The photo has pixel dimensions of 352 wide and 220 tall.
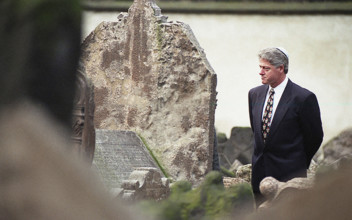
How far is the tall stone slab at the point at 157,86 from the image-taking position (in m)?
9.61

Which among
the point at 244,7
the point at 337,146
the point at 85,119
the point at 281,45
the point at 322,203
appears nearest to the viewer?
the point at 322,203

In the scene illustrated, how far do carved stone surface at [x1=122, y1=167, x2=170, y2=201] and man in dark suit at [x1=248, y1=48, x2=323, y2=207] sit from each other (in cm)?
134

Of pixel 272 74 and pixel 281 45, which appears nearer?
pixel 272 74

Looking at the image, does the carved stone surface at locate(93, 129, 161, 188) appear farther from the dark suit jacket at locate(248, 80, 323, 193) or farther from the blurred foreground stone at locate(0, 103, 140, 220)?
the blurred foreground stone at locate(0, 103, 140, 220)

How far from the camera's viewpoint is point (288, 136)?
6656mm

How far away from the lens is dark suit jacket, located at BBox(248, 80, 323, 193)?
661cm

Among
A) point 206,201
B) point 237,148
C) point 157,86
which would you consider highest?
point 206,201

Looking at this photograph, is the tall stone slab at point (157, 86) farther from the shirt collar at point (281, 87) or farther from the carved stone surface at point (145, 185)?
the shirt collar at point (281, 87)

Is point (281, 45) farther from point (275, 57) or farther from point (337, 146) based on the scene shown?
point (275, 57)

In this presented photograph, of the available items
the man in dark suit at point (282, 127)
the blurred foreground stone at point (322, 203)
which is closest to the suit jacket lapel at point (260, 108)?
the man in dark suit at point (282, 127)

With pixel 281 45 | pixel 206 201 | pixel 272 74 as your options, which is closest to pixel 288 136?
pixel 272 74

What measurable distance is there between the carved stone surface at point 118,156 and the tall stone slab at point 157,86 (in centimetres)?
25

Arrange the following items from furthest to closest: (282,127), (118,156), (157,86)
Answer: (157,86) → (118,156) → (282,127)

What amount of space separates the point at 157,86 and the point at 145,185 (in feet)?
6.00
